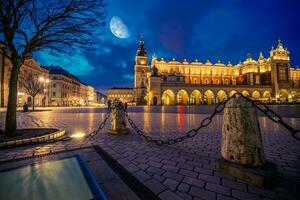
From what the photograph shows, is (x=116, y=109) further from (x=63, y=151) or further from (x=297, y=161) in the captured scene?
(x=297, y=161)

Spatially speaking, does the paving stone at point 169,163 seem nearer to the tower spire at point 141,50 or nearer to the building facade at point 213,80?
the building facade at point 213,80

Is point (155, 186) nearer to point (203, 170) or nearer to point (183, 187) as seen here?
point (183, 187)

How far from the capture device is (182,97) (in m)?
54.9

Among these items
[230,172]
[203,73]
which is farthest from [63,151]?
[203,73]

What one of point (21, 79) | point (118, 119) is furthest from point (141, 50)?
point (118, 119)

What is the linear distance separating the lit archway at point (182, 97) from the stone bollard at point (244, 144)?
167 feet

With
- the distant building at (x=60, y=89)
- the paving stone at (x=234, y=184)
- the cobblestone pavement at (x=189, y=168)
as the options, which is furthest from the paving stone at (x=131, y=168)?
the distant building at (x=60, y=89)

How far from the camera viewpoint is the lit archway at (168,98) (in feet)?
172

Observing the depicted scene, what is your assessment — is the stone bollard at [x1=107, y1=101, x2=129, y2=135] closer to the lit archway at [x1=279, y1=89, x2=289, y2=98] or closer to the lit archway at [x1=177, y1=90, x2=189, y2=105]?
the lit archway at [x1=177, y1=90, x2=189, y2=105]

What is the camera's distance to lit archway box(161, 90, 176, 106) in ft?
172

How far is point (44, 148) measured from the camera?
4.23 m

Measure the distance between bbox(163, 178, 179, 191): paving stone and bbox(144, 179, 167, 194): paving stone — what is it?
0.08m

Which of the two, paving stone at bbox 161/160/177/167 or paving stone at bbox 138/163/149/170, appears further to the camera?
paving stone at bbox 161/160/177/167

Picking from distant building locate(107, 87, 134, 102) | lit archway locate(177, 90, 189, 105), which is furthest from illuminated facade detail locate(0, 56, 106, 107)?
lit archway locate(177, 90, 189, 105)
